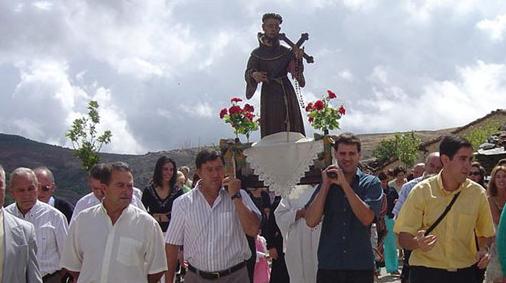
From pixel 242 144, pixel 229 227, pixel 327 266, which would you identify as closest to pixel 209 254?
pixel 229 227

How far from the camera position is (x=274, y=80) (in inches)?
345

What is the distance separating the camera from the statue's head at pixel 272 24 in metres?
8.56

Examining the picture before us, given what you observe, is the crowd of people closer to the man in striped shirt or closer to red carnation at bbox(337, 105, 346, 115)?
the man in striped shirt

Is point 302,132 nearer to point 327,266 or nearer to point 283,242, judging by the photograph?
point 283,242

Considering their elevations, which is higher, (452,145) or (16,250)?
(452,145)

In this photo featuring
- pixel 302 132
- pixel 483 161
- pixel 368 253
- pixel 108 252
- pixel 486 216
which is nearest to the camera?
pixel 108 252

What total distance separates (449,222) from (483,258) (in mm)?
368

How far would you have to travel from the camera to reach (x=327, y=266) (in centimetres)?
557

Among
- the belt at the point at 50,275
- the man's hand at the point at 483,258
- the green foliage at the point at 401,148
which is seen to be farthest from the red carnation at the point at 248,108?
the green foliage at the point at 401,148

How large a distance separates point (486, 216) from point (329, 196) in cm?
125

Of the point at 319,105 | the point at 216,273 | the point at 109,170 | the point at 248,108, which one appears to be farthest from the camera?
the point at 248,108

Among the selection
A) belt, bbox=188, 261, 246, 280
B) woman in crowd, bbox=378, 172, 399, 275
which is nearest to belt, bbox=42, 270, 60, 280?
belt, bbox=188, 261, 246, 280

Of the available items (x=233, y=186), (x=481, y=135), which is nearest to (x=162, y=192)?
(x=233, y=186)

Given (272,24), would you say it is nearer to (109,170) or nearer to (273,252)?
(273,252)
